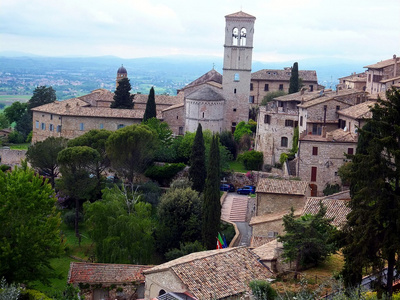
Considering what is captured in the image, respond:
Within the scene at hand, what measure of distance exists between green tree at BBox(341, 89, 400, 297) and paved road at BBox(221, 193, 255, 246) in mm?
18577

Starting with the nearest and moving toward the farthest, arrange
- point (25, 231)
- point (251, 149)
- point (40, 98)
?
point (25, 231)
point (251, 149)
point (40, 98)

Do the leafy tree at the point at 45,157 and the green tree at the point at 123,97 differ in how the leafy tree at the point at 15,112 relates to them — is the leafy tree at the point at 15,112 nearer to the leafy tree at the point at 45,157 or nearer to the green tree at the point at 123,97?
the green tree at the point at 123,97

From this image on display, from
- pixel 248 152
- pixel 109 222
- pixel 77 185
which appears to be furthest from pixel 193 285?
pixel 248 152

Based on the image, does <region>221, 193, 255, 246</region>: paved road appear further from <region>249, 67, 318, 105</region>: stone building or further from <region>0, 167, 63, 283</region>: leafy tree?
<region>249, 67, 318, 105</region>: stone building

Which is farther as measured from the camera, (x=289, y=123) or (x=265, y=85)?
(x=265, y=85)

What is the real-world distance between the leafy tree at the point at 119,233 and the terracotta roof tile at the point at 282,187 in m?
6.59

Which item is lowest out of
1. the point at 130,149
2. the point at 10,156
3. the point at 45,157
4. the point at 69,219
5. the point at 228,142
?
the point at 69,219

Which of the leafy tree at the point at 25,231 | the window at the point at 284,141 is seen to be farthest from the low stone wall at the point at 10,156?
the leafy tree at the point at 25,231

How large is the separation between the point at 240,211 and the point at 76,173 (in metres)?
11.2

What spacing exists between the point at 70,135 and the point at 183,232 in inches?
989

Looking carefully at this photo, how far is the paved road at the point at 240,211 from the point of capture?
40.7 metres

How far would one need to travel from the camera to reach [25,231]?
2773cm

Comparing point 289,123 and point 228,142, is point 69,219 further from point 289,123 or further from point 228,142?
point 289,123

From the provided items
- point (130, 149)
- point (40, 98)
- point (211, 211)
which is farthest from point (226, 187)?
→ point (40, 98)
